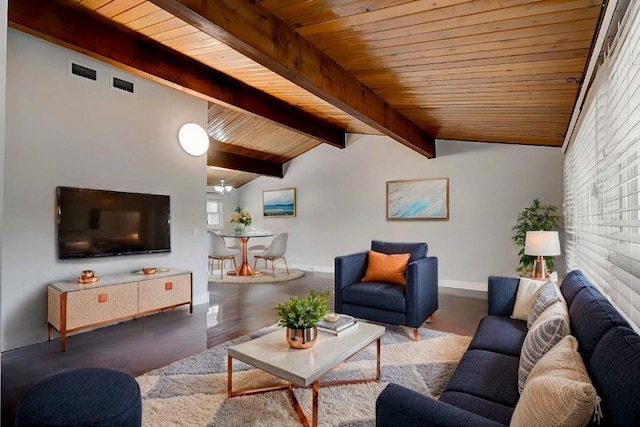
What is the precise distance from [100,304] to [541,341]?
3.52 meters

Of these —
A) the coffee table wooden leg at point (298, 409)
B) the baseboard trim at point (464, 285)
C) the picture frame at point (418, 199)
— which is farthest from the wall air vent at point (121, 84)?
the baseboard trim at point (464, 285)

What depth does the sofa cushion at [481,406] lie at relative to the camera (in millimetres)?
1391

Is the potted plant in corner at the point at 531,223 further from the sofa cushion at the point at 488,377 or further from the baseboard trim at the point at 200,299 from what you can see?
the baseboard trim at the point at 200,299

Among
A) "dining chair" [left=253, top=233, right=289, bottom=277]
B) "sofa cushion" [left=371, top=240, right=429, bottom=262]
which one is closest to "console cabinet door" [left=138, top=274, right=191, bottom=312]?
"sofa cushion" [left=371, top=240, right=429, bottom=262]

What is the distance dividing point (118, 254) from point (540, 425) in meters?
4.04

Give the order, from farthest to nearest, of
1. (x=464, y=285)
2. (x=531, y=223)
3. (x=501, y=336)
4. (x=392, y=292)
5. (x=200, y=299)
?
(x=464, y=285) < (x=531, y=223) < (x=200, y=299) < (x=392, y=292) < (x=501, y=336)

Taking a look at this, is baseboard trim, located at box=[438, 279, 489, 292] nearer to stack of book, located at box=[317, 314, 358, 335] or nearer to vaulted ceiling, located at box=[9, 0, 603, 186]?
vaulted ceiling, located at box=[9, 0, 603, 186]

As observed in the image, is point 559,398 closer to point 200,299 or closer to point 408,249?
point 408,249

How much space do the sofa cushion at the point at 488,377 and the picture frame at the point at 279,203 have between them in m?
6.31

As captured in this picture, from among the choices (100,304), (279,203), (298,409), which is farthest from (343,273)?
(279,203)

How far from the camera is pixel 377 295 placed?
350 cm

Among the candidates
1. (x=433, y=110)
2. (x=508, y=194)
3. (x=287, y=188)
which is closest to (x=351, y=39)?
(x=433, y=110)

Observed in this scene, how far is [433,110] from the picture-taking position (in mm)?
4070

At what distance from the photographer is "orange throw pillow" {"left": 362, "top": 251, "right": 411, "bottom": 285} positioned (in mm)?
3756
